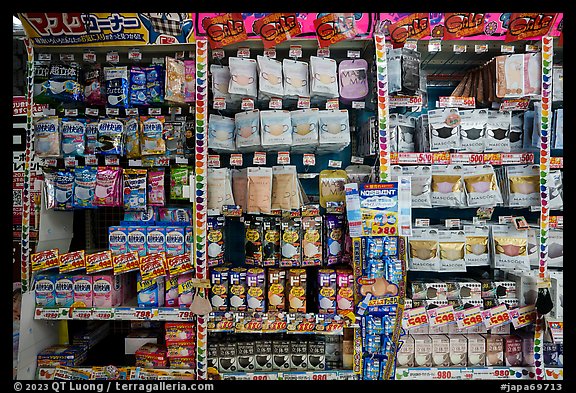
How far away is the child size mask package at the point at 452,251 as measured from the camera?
9.88 feet

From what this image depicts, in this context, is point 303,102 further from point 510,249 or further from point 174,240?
point 510,249

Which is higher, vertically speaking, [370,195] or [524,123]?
[524,123]

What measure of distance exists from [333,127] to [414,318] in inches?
58.7

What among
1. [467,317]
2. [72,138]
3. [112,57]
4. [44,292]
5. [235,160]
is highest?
[112,57]

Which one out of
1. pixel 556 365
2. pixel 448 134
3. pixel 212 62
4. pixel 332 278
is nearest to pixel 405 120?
pixel 448 134

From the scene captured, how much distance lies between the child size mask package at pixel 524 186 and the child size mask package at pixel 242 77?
2.02m

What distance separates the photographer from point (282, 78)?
3.02 m

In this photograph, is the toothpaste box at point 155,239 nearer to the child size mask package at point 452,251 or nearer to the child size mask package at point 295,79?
the child size mask package at point 295,79

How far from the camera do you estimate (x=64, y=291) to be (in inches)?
118

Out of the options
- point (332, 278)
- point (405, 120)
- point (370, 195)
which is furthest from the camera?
point (405, 120)

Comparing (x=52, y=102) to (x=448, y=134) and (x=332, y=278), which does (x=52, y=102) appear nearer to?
(x=332, y=278)

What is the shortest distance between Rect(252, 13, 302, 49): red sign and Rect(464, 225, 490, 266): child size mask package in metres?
1.96

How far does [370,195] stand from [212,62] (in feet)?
5.27

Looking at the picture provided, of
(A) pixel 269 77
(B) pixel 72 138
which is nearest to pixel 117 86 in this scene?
(B) pixel 72 138
